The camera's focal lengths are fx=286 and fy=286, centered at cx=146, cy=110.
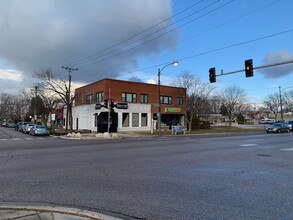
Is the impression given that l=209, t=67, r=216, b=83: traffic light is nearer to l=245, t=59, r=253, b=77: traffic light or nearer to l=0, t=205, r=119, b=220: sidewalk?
l=245, t=59, r=253, b=77: traffic light

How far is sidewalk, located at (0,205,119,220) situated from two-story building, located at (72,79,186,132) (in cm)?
3391

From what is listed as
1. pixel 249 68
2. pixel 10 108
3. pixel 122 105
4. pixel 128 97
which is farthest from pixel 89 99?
pixel 10 108

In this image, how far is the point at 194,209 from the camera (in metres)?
5.85

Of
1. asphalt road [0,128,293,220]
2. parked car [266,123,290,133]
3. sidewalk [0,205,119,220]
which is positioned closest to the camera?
sidewalk [0,205,119,220]

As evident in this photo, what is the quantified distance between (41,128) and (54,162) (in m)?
30.8

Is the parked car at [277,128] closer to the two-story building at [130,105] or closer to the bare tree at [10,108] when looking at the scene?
the two-story building at [130,105]

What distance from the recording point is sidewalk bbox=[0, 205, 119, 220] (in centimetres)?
502

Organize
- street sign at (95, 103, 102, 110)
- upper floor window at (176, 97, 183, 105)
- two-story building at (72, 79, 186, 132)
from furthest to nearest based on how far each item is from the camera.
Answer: upper floor window at (176, 97, 183, 105), two-story building at (72, 79, 186, 132), street sign at (95, 103, 102, 110)

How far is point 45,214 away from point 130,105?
41.6m

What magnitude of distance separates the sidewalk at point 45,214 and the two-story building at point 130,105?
3391 centimetres

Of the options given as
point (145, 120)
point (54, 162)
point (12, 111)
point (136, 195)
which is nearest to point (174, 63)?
point (145, 120)

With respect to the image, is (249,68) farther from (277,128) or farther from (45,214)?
(277,128)

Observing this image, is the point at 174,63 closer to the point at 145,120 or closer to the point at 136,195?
the point at 145,120

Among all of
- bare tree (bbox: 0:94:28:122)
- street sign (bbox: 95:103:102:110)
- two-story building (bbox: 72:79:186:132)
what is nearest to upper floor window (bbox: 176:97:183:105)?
two-story building (bbox: 72:79:186:132)
